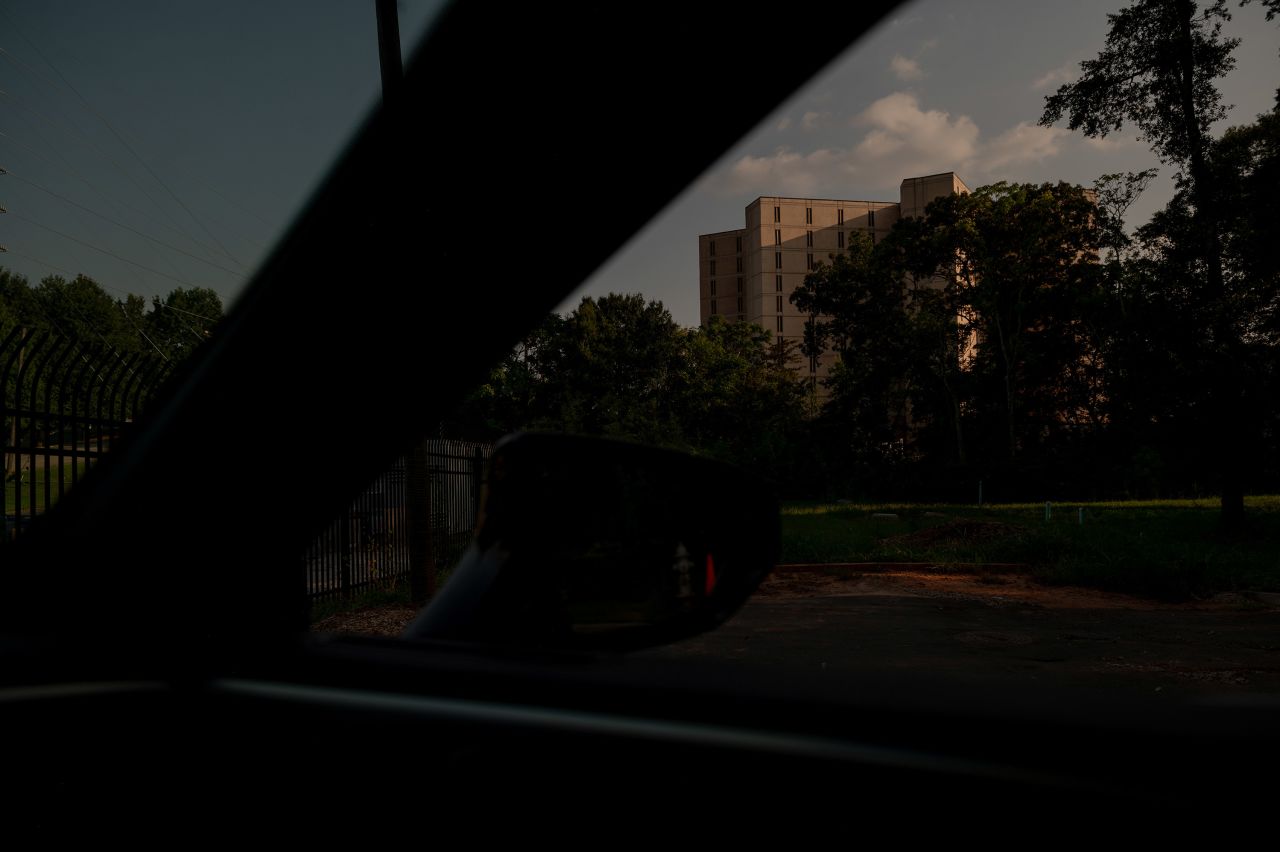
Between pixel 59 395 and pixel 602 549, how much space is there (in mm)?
7549

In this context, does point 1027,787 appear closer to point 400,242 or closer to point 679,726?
point 679,726

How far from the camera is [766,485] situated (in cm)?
97

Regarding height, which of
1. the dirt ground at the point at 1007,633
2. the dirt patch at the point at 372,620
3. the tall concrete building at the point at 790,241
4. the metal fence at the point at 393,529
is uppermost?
the tall concrete building at the point at 790,241

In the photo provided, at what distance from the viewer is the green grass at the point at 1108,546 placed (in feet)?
40.2

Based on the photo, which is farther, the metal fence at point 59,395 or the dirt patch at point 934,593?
the dirt patch at point 934,593

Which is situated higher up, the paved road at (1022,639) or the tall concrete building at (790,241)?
the tall concrete building at (790,241)

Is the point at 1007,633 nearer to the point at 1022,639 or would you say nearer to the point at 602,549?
the point at 1022,639

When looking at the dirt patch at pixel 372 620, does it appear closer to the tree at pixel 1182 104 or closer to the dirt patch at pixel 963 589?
the dirt patch at pixel 963 589

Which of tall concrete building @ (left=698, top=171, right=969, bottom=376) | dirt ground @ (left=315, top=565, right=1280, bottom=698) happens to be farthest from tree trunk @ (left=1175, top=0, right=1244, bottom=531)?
tall concrete building @ (left=698, top=171, right=969, bottom=376)

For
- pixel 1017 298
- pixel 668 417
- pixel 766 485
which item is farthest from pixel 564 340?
pixel 766 485

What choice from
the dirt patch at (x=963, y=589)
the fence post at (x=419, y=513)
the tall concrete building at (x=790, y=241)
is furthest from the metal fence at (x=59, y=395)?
the tall concrete building at (x=790, y=241)

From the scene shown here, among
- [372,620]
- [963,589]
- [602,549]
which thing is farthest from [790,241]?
[602,549]

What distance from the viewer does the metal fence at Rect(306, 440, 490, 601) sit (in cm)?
1091

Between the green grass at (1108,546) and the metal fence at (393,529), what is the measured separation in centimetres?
610
